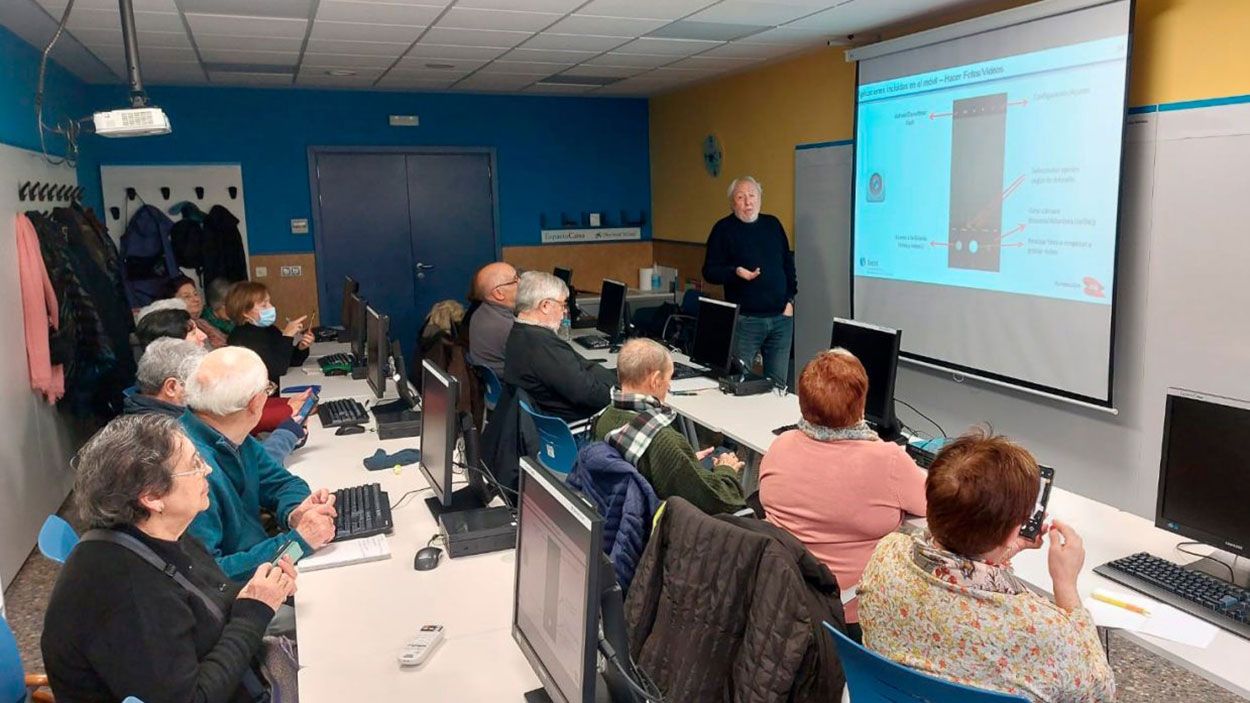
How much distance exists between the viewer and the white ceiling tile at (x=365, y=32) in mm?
4686

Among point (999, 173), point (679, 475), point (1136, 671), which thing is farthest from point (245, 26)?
point (1136, 671)

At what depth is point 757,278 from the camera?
532 centimetres

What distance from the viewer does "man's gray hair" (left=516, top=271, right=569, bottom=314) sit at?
11.7 ft

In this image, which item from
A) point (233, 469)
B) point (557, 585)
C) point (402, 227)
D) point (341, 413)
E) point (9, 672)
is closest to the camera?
point (557, 585)

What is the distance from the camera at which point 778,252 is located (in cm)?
539

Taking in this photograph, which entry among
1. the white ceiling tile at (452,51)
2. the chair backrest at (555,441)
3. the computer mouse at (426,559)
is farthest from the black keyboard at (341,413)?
the white ceiling tile at (452,51)

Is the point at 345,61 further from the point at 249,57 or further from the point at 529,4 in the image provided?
the point at 529,4

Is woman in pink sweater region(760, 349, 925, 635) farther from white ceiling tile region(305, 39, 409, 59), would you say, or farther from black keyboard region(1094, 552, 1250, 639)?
white ceiling tile region(305, 39, 409, 59)

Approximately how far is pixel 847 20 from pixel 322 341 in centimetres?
427

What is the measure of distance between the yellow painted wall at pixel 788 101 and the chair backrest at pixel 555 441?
2.87 m

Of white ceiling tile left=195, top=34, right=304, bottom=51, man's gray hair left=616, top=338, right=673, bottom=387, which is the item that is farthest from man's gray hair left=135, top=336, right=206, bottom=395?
white ceiling tile left=195, top=34, right=304, bottom=51

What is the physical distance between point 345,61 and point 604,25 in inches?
85.0

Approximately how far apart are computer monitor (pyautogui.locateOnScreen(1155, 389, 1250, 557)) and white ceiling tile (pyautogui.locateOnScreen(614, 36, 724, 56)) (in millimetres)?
4019

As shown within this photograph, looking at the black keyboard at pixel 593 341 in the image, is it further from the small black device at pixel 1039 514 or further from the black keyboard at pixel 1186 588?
the black keyboard at pixel 1186 588
